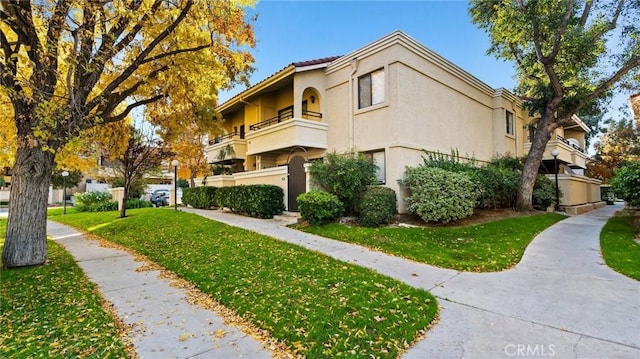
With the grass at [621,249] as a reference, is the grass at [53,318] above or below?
below

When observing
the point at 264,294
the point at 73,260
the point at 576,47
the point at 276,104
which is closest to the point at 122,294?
the point at 264,294

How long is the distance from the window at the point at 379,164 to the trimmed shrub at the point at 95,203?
19.9m

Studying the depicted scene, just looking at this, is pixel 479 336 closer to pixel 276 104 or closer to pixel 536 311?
pixel 536 311

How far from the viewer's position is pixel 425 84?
44.4ft

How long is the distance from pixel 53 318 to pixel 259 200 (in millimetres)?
9195

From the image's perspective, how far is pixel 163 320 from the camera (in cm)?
434

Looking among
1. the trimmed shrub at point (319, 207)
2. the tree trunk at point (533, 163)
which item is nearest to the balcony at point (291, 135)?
the trimmed shrub at point (319, 207)

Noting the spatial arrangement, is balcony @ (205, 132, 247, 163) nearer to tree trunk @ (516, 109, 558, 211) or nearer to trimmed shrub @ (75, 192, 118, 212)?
trimmed shrub @ (75, 192, 118, 212)

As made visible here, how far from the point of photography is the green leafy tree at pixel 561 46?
12.6 meters

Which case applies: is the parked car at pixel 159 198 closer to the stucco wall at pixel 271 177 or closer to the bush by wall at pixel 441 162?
the stucco wall at pixel 271 177

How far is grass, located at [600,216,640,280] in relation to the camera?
6407 millimetres

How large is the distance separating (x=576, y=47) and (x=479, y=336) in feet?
48.2

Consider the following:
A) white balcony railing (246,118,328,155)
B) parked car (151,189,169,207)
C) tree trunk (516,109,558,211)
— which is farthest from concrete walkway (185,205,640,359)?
parked car (151,189,169,207)

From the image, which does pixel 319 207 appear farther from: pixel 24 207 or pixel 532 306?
pixel 24 207
